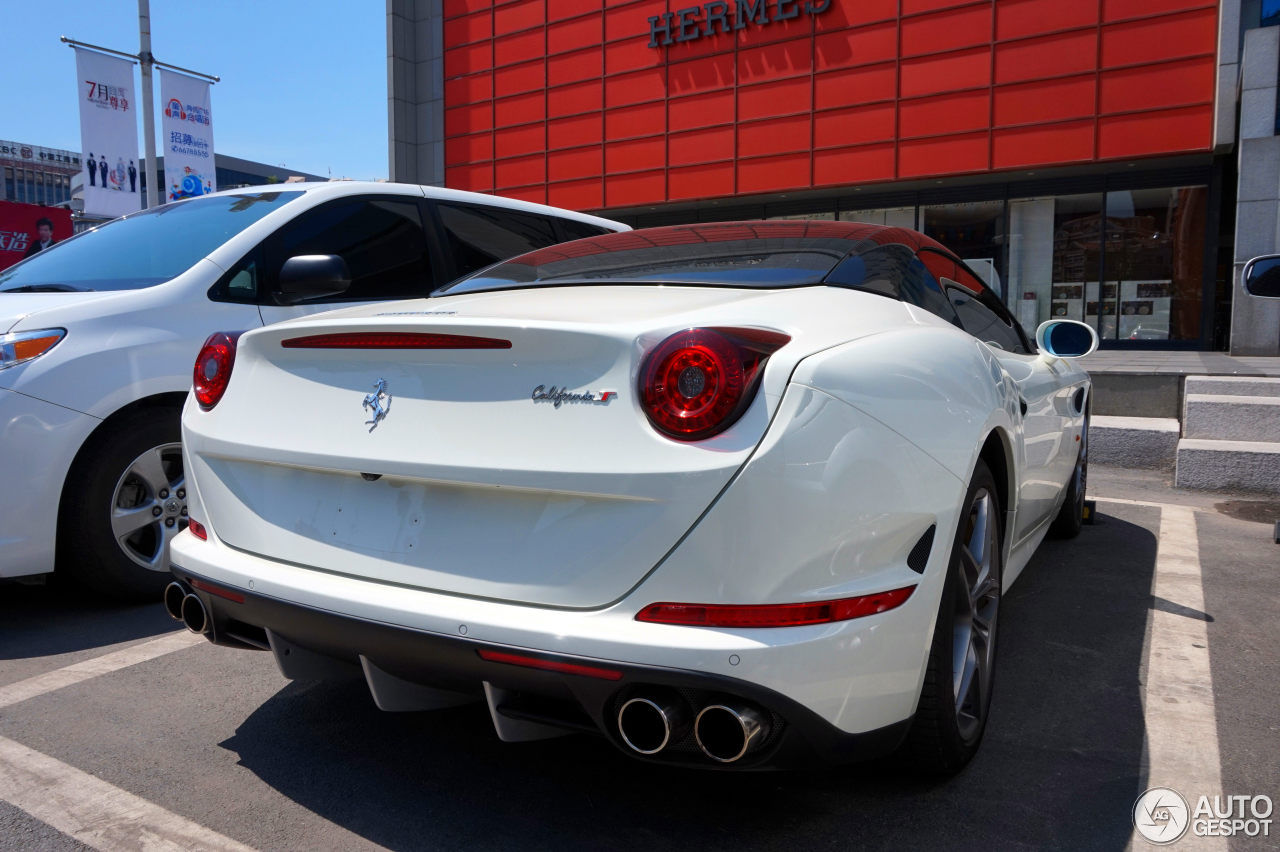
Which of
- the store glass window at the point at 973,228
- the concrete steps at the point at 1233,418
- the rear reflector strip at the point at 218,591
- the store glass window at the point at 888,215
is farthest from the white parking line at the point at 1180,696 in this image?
the store glass window at the point at 888,215

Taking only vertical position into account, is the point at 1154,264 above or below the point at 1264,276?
above

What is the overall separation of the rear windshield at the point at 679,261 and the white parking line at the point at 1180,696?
1.53 meters

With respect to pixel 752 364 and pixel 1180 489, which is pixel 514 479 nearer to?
pixel 752 364

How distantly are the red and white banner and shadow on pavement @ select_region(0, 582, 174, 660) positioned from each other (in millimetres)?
12685

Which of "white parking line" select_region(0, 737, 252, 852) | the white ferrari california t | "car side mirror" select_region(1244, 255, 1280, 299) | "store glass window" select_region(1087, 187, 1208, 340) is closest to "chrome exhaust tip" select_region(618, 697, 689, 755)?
the white ferrari california t

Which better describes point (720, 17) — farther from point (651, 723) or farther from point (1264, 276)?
point (651, 723)

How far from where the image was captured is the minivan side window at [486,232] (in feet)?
16.0

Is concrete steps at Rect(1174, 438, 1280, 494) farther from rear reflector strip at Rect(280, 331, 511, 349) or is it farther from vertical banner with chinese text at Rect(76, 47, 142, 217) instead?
vertical banner with chinese text at Rect(76, 47, 142, 217)

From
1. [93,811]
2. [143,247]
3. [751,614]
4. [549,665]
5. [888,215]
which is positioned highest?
[888,215]

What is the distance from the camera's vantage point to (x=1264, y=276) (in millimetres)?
3914

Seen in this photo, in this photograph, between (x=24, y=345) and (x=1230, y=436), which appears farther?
(x=1230, y=436)

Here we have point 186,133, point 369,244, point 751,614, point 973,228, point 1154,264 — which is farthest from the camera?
point 973,228

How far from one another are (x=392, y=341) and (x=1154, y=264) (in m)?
18.0

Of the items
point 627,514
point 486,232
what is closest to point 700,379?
point 627,514
